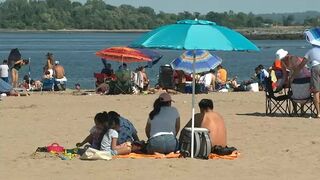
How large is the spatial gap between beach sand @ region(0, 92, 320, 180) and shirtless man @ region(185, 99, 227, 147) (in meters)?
0.36

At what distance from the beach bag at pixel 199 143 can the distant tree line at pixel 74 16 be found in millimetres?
151996

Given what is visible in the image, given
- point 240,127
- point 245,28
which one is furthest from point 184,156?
point 245,28

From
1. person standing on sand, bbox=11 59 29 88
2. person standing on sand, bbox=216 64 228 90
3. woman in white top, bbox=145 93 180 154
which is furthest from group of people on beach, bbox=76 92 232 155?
person standing on sand, bbox=11 59 29 88

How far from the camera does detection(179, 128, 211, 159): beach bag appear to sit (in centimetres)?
1055

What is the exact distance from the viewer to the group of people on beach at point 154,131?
10.5 meters

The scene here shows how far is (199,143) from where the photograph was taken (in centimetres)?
1058

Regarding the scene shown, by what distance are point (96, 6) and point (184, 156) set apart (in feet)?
556

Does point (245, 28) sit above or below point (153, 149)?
below

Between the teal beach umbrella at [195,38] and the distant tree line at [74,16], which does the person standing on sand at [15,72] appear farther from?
the distant tree line at [74,16]

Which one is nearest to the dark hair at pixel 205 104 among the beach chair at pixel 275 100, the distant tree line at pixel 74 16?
the beach chair at pixel 275 100

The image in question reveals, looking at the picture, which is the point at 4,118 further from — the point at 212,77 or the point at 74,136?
the point at 212,77

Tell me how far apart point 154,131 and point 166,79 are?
41.5 ft

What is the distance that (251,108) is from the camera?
17.6 m

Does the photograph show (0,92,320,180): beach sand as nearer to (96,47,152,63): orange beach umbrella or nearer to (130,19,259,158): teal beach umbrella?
(130,19,259,158): teal beach umbrella
